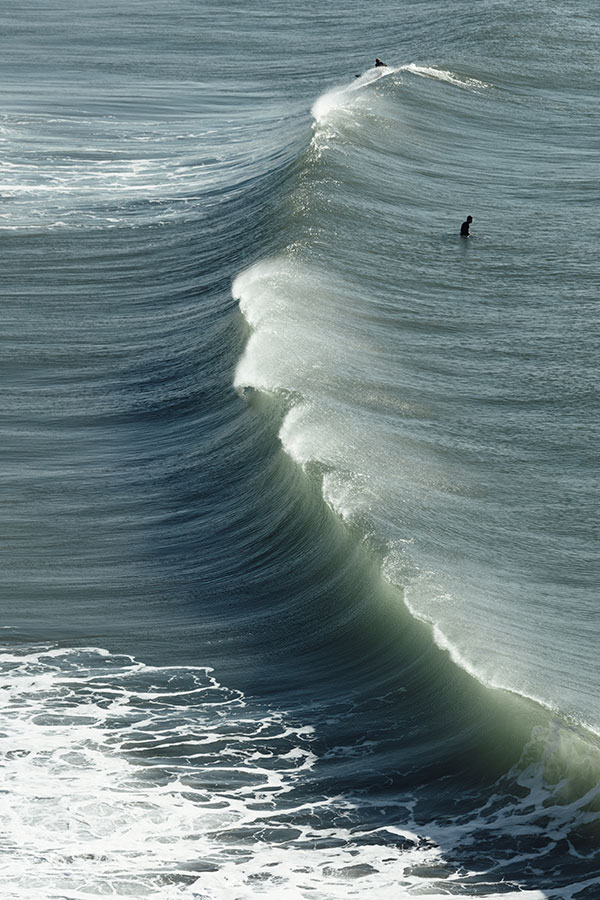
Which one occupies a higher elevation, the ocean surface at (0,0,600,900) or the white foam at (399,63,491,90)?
the white foam at (399,63,491,90)

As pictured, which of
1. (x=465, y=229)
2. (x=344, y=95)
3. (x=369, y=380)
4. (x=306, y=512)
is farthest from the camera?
(x=344, y=95)

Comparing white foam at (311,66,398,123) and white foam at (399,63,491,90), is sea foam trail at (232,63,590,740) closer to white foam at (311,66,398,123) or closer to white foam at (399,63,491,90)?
white foam at (311,66,398,123)

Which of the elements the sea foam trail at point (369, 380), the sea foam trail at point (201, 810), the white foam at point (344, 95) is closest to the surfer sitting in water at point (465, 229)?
the sea foam trail at point (369, 380)

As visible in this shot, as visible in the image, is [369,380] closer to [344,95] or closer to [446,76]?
[344,95]

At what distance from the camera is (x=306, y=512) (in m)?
18.9

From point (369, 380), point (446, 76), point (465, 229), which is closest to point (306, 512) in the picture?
point (369, 380)

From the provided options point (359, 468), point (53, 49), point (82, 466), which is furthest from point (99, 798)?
point (53, 49)

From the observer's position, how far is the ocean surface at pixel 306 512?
42.0ft

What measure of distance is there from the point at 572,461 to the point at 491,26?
33.0 m

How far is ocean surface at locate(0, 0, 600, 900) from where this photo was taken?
12.8m

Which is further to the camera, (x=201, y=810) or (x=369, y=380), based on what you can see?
(x=369, y=380)

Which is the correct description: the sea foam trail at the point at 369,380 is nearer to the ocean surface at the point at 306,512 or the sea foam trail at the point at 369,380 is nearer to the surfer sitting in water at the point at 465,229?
the ocean surface at the point at 306,512

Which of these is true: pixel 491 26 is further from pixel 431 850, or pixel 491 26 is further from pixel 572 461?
pixel 431 850

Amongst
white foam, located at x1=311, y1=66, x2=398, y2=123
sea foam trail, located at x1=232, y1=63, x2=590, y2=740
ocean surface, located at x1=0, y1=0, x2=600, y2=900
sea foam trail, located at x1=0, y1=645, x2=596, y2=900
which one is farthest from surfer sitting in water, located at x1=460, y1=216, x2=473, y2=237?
sea foam trail, located at x1=0, y1=645, x2=596, y2=900
